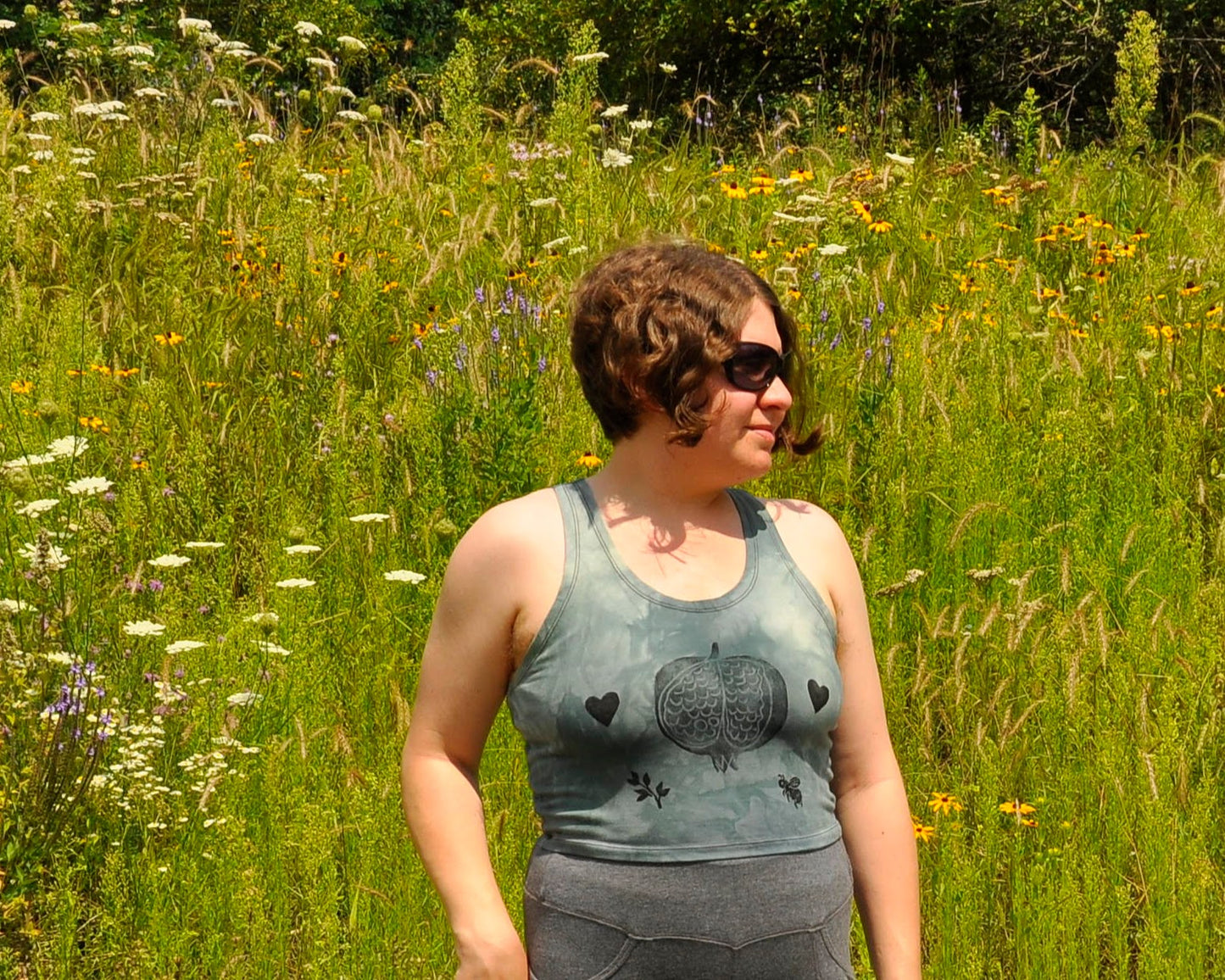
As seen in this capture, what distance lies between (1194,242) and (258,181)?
391cm

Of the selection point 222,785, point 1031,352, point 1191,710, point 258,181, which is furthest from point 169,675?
point 258,181

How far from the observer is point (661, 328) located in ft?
6.02

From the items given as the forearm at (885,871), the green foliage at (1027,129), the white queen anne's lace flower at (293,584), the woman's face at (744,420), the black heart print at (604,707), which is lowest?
the white queen anne's lace flower at (293,584)

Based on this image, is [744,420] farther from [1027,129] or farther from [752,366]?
[1027,129]

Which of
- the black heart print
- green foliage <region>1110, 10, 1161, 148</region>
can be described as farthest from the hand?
green foliage <region>1110, 10, 1161, 148</region>

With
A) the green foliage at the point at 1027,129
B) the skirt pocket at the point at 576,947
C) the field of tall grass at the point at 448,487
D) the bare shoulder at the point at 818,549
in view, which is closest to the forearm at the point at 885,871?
the bare shoulder at the point at 818,549

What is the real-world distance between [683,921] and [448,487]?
8.75 ft

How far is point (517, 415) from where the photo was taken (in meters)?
4.16

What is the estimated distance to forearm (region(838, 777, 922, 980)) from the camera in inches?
72.6

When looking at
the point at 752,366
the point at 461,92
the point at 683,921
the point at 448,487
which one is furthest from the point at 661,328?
the point at 461,92

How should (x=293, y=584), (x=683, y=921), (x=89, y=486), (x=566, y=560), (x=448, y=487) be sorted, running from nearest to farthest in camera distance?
(x=683, y=921) → (x=566, y=560) → (x=89, y=486) → (x=293, y=584) → (x=448, y=487)

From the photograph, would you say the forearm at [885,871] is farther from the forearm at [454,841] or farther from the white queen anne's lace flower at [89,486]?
the white queen anne's lace flower at [89,486]

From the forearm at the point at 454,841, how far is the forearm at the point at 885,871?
0.44 meters

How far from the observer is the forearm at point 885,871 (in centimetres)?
184
